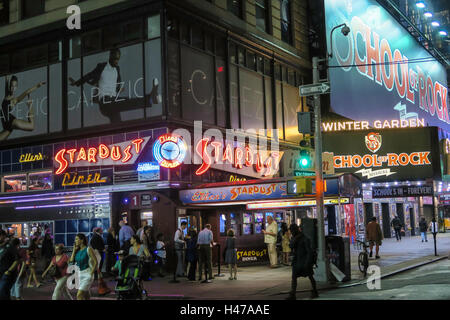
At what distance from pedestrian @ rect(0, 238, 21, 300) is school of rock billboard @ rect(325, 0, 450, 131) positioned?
2116cm

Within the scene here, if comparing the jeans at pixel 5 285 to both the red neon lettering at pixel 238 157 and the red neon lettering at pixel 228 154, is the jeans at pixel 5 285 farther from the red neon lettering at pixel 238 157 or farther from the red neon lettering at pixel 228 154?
the red neon lettering at pixel 238 157

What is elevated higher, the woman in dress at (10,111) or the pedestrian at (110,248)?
the woman in dress at (10,111)

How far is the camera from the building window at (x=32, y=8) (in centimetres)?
2563

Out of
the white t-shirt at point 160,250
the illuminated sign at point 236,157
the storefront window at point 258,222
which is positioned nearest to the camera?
the white t-shirt at point 160,250

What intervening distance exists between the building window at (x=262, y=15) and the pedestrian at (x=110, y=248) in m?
14.3

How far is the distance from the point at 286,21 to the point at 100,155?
1477 cm

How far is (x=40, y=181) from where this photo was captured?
25.3 m

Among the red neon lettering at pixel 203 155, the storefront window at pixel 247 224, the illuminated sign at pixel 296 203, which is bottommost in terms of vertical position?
the storefront window at pixel 247 224

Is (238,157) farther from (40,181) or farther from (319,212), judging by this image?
(40,181)

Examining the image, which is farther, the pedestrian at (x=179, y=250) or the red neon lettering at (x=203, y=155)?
the red neon lettering at (x=203, y=155)

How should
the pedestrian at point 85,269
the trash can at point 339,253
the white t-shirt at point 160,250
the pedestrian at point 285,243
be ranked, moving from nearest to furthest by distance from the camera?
the pedestrian at point 85,269, the trash can at point 339,253, the white t-shirt at point 160,250, the pedestrian at point 285,243

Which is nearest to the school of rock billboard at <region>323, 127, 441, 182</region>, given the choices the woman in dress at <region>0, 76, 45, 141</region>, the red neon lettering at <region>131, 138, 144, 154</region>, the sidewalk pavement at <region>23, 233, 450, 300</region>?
the sidewalk pavement at <region>23, 233, 450, 300</region>

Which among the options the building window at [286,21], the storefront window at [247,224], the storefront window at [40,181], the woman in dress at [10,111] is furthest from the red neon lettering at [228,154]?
the woman in dress at [10,111]

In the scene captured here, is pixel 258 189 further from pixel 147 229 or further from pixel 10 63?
pixel 10 63
